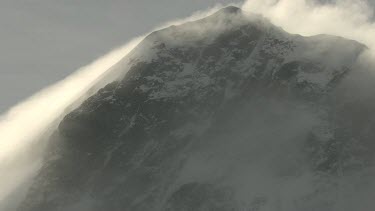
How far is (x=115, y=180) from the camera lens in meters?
184

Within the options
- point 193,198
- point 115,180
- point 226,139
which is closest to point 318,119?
point 226,139

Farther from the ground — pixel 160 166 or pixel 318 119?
pixel 160 166

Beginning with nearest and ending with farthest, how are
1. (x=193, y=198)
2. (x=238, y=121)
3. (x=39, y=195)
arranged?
(x=193, y=198)
(x=39, y=195)
(x=238, y=121)

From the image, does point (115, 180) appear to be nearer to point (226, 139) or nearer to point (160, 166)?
point (160, 166)

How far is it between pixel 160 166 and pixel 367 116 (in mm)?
59625

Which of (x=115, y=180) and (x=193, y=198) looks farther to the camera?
(x=115, y=180)

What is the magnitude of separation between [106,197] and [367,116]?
75.8m

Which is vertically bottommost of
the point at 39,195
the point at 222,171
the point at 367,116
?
the point at 367,116

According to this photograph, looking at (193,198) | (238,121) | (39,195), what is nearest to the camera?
(193,198)

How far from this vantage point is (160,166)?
607ft

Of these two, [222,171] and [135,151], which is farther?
[135,151]

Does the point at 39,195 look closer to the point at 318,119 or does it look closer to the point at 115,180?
the point at 115,180

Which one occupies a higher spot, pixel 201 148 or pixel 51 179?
pixel 51 179

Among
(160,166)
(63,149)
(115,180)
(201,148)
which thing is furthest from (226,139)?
(63,149)
